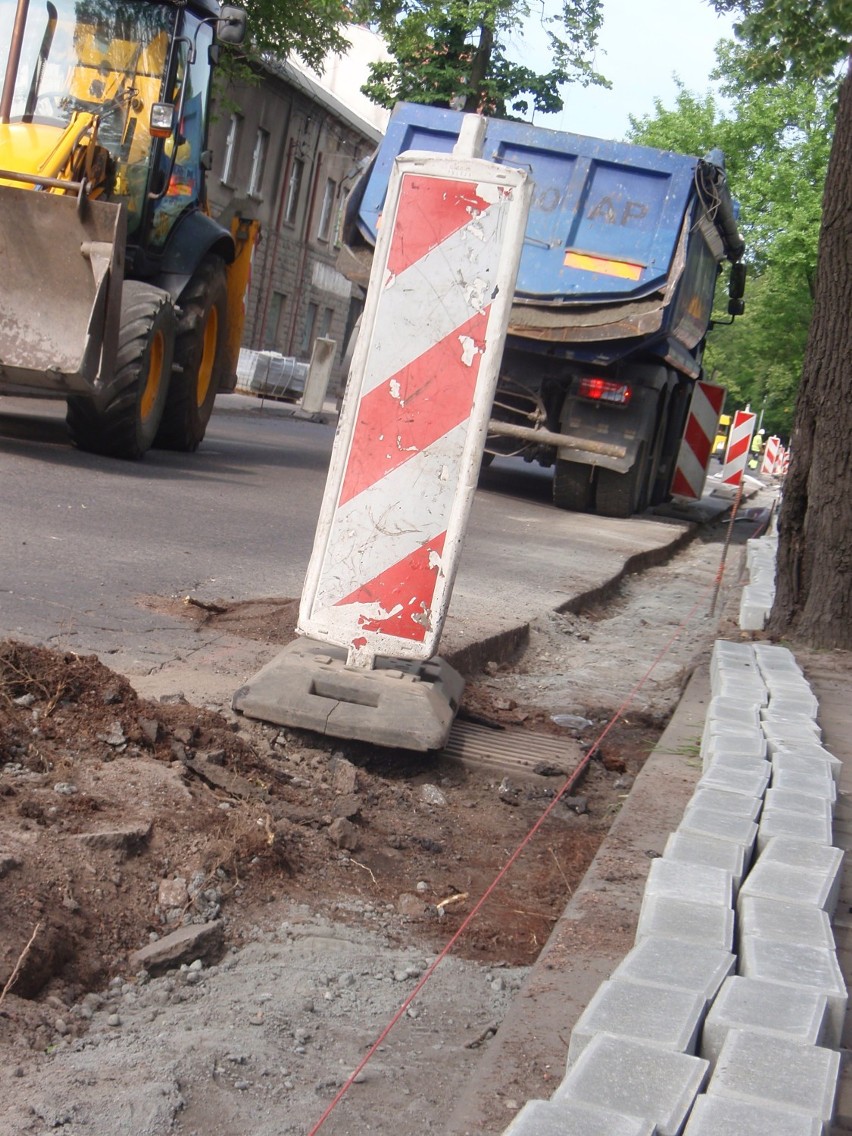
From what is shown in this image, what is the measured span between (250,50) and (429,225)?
1912 cm

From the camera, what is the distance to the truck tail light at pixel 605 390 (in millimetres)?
14477

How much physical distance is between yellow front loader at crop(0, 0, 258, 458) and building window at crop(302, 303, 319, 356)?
98.6ft

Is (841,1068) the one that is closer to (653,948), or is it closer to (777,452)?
(653,948)

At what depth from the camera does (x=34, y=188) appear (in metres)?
10.1

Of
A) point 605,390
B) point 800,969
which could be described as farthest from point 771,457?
point 800,969

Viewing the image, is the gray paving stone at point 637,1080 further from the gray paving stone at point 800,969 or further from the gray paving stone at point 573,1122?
the gray paving stone at point 800,969

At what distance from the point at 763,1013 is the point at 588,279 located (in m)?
12.1

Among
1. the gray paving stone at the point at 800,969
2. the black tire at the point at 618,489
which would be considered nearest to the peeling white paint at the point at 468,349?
the gray paving stone at the point at 800,969

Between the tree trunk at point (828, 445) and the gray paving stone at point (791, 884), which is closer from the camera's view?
the gray paving stone at point (791, 884)

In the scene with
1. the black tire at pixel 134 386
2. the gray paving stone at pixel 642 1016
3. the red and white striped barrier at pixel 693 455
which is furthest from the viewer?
the red and white striped barrier at pixel 693 455

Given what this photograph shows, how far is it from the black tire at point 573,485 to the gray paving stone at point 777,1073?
13.1 m

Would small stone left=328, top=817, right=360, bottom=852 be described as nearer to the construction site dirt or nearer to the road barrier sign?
the construction site dirt

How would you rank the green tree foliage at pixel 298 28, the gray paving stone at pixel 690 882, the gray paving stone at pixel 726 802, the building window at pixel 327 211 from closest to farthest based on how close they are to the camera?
the gray paving stone at pixel 690 882, the gray paving stone at pixel 726 802, the green tree foliage at pixel 298 28, the building window at pixel 327 211

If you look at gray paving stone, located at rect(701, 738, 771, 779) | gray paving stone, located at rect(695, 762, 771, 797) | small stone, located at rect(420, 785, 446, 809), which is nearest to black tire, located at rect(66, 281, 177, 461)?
small stone, located at rect(420, 785, 446, 809)
